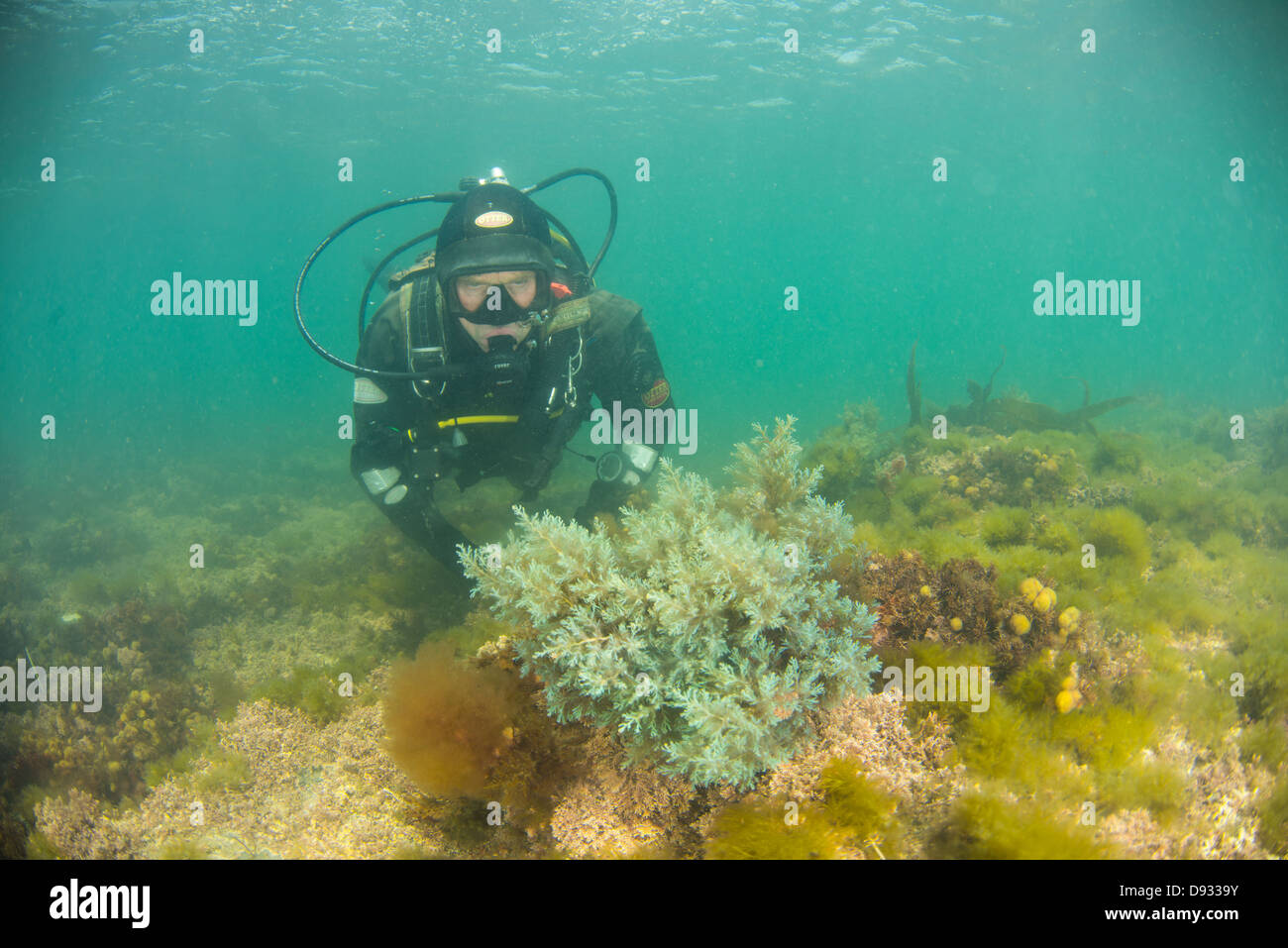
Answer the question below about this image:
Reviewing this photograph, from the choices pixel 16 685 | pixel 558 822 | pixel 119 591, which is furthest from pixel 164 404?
pixel 558 822

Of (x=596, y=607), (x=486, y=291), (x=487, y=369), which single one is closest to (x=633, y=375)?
(x=487, y=369)

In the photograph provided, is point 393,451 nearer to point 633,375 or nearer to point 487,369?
point 487,369

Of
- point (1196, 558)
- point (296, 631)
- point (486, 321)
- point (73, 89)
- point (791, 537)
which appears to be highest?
point (73, 89)

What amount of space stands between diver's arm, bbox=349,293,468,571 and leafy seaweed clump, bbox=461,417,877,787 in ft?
10.5

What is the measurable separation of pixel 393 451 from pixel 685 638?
473cm

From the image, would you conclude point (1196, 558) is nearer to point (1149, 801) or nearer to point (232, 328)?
point (1149, 801)

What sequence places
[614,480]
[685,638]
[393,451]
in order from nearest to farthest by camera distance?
[685,638] → [614,480] → [393,451]

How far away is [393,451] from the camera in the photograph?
5.90 m

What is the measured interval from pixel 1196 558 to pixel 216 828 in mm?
7328

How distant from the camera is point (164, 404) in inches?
1807

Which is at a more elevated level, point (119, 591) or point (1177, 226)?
point (1177, 226)

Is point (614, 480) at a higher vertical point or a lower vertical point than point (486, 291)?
lower
